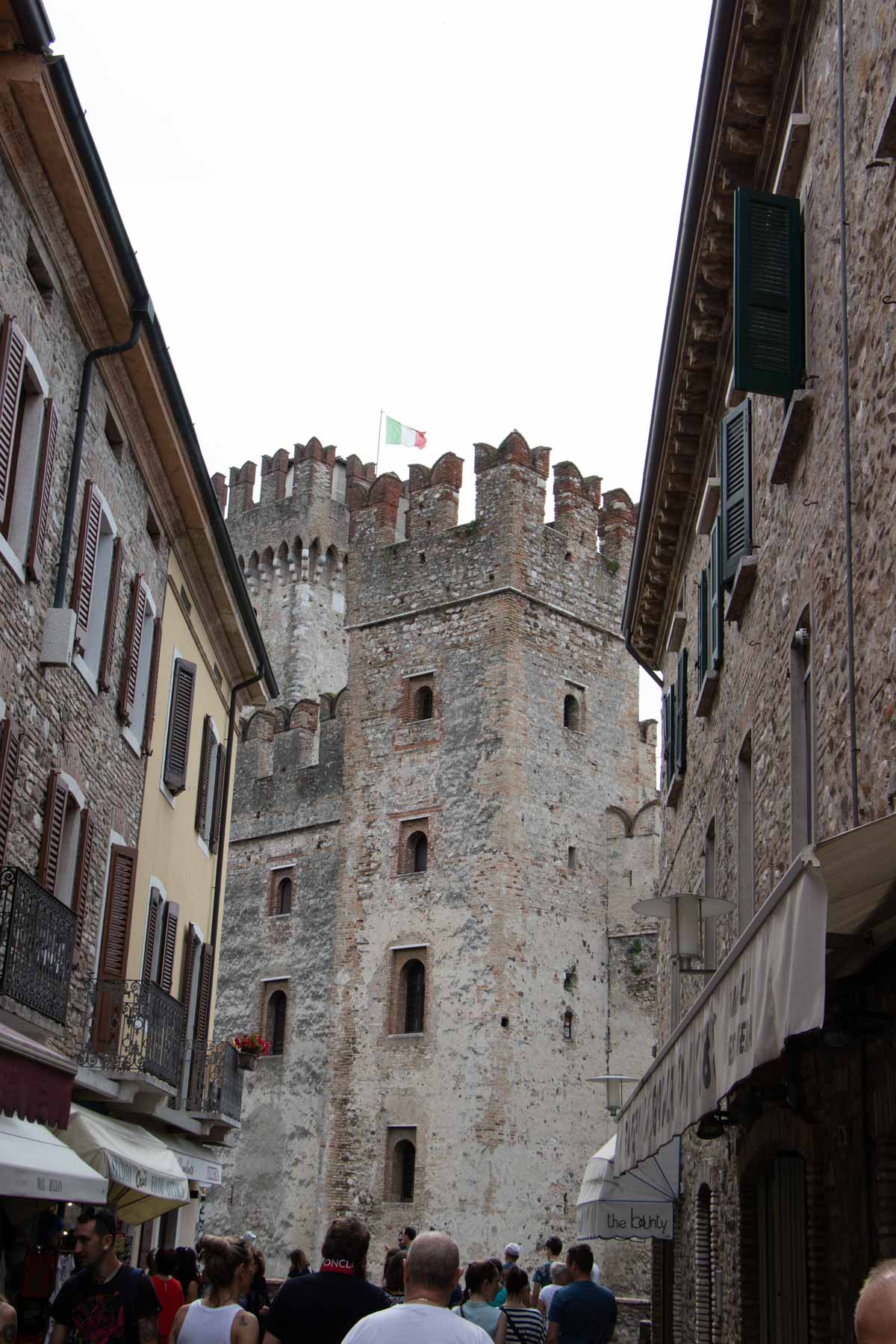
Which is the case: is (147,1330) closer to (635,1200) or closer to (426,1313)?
(426,1313)

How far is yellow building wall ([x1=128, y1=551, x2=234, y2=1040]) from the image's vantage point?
1608 centimetres

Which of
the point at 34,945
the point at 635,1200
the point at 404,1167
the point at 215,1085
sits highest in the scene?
the point at 34,945

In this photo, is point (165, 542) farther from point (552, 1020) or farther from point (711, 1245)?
point (552, 1020)

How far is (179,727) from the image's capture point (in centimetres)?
1738

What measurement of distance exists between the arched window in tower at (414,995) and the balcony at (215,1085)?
26.4ft

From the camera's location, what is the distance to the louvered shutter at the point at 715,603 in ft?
38.3

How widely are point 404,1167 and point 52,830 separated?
17.5 metres

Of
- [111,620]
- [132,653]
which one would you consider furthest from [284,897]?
[111,620]

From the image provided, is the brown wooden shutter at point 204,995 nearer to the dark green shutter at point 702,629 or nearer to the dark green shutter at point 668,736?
the dark green shutter at point 668,736


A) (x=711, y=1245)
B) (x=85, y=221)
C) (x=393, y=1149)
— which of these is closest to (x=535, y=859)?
(x=393, y=1149)

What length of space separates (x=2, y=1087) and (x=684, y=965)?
7291 mm

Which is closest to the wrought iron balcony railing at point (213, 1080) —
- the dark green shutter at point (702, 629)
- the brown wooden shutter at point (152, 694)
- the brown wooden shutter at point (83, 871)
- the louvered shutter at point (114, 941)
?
the louvered shutter at point (114, 941)

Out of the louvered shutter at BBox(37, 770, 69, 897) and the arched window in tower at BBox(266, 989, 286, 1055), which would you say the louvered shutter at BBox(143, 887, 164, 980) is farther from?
the arched window in tower at BBox(266, 989, 286, 1055)

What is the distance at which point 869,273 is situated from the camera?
23.1ft
